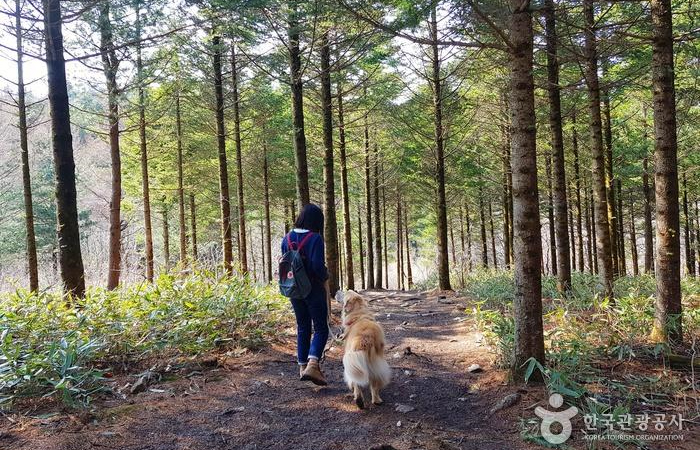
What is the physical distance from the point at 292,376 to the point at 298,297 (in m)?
1.20

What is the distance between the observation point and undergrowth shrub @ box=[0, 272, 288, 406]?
12.0 ft

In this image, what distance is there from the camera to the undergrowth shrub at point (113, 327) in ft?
12.0

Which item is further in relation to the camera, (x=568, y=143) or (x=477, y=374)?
(x=568, y=143)

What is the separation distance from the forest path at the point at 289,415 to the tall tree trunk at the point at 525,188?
0.68 meters

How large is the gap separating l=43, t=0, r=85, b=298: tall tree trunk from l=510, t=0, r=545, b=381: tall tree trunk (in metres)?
6.31

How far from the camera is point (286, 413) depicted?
12.4 feet

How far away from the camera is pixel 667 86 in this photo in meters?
4.63

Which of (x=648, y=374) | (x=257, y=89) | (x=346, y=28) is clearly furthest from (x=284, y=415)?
(x=257, y=89)

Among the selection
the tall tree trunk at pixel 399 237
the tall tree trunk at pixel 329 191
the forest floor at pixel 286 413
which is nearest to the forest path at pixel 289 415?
the forest floor at pixel 286 413

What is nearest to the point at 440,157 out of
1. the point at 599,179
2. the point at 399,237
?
the point at 599,179

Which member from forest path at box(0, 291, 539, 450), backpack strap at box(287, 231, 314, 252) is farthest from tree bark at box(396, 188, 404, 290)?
backpack strap at box(287, 231, 314, 252)

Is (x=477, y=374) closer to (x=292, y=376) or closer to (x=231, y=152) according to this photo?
(x=292, y=376)

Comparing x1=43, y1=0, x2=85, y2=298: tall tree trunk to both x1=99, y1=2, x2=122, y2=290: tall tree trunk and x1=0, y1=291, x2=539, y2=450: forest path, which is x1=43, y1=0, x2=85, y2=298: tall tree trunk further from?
x1=0, y1=291, x2=539, y2=450: forest path

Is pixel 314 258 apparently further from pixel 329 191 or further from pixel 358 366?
pixel 329 191
